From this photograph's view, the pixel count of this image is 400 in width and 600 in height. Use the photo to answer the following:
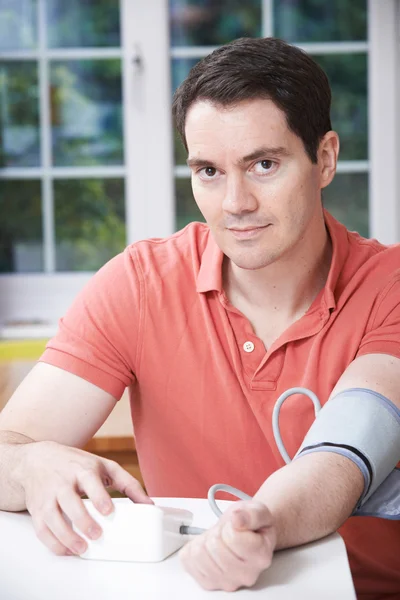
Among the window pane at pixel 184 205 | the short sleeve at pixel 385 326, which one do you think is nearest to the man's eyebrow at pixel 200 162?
the short sleeve at pixel 385 326

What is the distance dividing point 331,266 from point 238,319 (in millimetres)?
179

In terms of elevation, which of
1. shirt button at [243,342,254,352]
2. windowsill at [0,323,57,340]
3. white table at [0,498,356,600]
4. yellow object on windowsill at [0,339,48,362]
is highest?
shirt button at [243,342,254,352]

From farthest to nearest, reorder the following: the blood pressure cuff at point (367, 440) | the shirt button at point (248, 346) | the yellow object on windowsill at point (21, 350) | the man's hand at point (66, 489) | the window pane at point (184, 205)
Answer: the window pane at point (184, 205) → the yellow object on windowsill at point (21, 350) → the shirt button at point (248, 346) → the blood pressure cuff at point (367, 440) → the man's hand at point (66, 489)

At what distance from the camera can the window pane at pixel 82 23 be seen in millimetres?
3221

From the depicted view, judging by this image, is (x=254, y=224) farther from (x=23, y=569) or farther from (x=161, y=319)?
(x=23, y=569)

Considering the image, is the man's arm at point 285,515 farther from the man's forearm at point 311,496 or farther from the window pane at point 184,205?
the window pane at point 184,205

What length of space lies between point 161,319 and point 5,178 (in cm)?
185

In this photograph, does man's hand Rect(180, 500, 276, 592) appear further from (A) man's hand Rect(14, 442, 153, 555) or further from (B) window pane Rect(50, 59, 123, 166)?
(B) window pane Rect(50, 59, 123, 166)

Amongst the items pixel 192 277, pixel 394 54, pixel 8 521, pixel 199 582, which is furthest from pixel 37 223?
pixel 199 582

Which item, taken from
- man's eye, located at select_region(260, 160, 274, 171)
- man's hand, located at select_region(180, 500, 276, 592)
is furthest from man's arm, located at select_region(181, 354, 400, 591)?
man's eye, located at select_region(260, 160, 274, 171)

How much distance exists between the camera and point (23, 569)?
40.5 inches

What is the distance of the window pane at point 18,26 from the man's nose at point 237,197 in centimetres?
202

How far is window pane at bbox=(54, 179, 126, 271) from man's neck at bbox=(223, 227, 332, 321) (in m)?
1.74

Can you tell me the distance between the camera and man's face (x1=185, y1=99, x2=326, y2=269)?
1421mm
